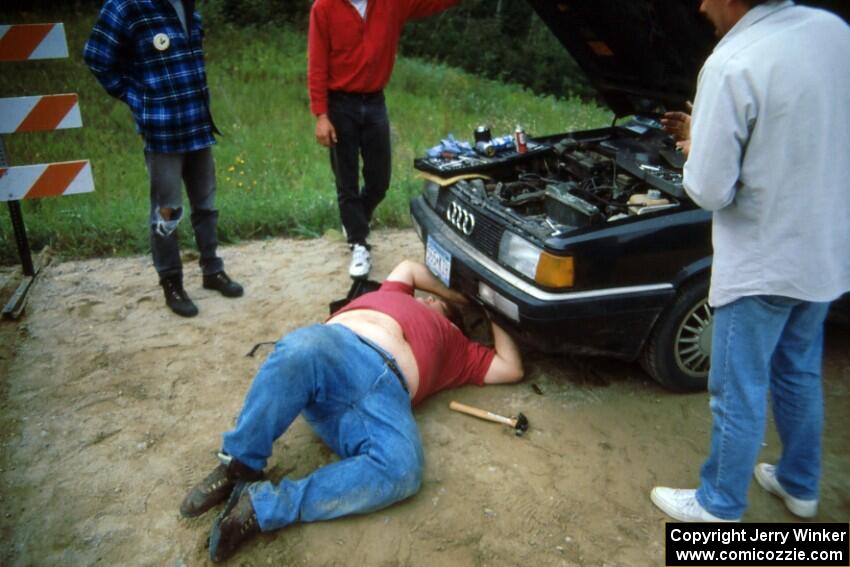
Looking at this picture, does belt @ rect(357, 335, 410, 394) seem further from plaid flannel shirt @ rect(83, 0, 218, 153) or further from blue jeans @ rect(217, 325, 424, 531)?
plaid flannel shirt @ rect(83, 0, 218, 153)

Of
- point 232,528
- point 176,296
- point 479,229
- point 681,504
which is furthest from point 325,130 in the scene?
point 681,504

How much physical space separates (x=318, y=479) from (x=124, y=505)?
87 cm

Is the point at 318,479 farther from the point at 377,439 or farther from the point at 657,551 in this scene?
the point at 657,551

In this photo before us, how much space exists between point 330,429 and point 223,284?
2213 millimetres

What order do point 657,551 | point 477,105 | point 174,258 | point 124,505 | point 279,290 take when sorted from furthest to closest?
1. point 477,105
2. point 279,290
3. point 174,258
4. point 124,505
5. point 657,551

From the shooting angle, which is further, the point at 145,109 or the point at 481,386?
the point at 145,109

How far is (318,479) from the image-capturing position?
2.66 meters

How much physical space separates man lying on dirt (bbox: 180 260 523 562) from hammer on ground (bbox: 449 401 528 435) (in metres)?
0.36

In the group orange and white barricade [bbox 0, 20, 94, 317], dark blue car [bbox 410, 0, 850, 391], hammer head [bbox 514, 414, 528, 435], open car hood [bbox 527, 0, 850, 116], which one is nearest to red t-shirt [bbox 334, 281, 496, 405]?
dark blue car [bbox 410, 0, 850, 391]

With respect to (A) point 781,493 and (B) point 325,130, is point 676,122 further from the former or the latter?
(B) point 325,130

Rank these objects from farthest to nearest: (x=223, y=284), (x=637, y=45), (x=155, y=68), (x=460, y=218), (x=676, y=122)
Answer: (x=223, y=284)
(x=155, y=68)
(x=637, y=45)
(x=460, y=218)
(x=676, y=122)

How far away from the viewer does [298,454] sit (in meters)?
3.12

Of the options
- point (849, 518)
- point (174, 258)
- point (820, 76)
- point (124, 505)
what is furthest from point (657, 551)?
point (174, 258)

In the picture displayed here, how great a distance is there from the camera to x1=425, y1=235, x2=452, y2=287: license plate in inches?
141
